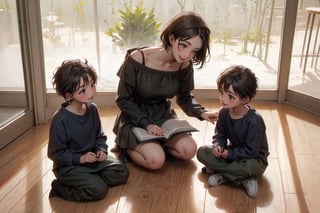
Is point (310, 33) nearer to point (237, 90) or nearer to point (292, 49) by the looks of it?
point (292, 49)

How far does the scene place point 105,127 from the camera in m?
2.61

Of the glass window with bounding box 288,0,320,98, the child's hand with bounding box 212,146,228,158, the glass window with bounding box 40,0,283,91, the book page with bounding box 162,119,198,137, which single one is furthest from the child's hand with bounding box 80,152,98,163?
the glass window with bounding box 288,0,320,98

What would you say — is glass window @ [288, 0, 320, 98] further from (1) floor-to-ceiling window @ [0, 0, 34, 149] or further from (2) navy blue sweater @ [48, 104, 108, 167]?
(1) floor-to-ceiling window @ [0, 0, 34, 149]

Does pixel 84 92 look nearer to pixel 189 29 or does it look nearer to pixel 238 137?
pixel 189 29

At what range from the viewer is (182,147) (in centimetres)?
210

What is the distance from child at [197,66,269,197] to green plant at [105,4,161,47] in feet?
3.63

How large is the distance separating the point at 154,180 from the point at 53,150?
1.54 ft

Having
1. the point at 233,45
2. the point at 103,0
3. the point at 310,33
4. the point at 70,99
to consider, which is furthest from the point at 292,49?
the point at 70,99

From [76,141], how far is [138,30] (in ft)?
4.08

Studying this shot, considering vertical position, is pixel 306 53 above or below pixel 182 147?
above

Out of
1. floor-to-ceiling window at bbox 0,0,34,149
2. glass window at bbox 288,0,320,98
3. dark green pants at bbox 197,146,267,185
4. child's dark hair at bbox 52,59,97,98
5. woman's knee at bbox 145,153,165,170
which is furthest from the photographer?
glass window at bbox 288,0,320,98

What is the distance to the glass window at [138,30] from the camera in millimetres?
2832

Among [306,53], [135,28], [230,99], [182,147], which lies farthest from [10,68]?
[306,53]

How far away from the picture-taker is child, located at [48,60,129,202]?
1.77m
